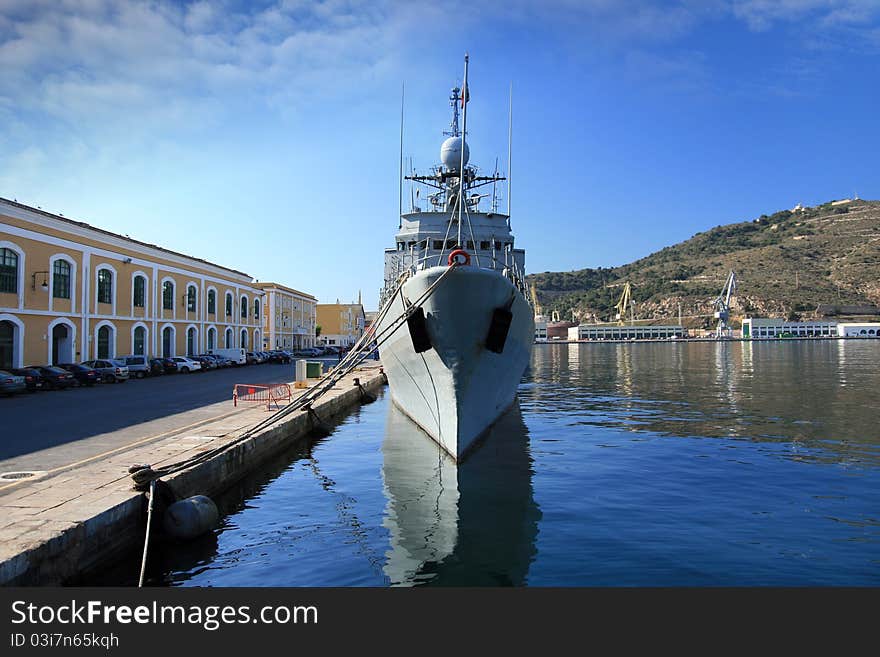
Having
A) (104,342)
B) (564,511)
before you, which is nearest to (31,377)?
(104,342)

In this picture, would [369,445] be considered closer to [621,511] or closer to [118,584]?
Result: [621,511]

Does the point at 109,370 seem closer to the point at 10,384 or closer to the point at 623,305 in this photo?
the point at 10,384

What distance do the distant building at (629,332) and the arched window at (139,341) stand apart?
131 m

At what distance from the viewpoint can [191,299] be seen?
156 ft

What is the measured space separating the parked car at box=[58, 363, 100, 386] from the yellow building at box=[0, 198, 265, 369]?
2323 millimetres

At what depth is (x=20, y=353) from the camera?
29188 mm

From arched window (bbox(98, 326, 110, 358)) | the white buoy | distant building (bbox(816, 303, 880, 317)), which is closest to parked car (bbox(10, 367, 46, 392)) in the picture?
arched window (bbox(98, 326, 110, 358))

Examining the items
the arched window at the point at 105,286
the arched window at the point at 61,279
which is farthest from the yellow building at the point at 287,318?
the arched window at the point at 61,279

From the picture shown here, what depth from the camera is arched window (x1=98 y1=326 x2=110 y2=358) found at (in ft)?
117

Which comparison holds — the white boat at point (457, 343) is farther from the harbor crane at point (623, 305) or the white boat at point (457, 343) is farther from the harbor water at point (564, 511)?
the harbor crane at point (623, 305)

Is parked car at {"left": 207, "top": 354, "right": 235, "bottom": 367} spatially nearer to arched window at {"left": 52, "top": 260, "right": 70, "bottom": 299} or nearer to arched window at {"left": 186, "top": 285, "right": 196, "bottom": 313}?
arched window at {"left": 186, "top": 285, "right": 196, "bottom": 313}

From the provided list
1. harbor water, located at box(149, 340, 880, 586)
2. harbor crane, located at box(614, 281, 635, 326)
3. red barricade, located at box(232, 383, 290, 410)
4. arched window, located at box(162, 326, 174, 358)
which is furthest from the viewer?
harbor crane, located at box(614, 281, 635, 326)

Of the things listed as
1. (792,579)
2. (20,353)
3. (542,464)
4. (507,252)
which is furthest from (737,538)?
(20,353)

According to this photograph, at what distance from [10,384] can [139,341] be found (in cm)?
1694
